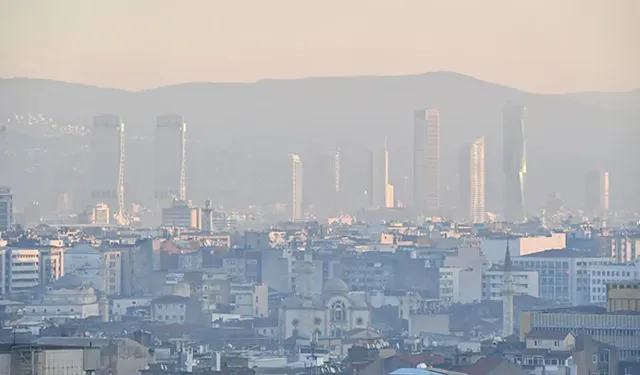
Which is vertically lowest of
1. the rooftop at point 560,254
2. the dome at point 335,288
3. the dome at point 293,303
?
the dome at point 293,303

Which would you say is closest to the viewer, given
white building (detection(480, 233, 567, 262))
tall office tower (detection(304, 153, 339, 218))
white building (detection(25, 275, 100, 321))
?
white building (detection(25, 275, 100, 321))

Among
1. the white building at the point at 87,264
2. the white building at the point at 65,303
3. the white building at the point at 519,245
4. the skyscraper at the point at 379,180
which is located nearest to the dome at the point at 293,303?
the white building at the point at 65,303

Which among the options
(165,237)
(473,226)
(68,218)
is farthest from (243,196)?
(165,237)

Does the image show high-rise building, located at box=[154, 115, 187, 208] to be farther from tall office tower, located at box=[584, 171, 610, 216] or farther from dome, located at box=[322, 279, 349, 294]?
dome, located at box=[322, 279, 349, 294]

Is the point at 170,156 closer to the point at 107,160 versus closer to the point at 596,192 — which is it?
the point at 107,160

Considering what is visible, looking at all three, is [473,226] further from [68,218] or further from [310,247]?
[68,218]

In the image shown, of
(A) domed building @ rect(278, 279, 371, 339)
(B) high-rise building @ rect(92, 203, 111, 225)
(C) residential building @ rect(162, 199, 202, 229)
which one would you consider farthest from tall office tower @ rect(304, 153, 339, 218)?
(A) domed building @ rect(278, 279, 371, 339)

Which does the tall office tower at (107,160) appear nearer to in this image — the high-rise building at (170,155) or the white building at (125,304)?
the high-rise building at (170,155)

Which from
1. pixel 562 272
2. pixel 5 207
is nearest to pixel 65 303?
pixel 562 272
